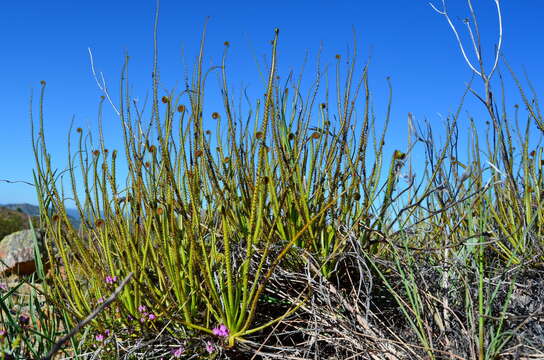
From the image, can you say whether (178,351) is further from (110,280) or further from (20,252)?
(20,252)

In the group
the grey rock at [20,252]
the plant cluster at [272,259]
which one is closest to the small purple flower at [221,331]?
the plant cluster at [272,259]

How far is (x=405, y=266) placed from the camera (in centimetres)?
152

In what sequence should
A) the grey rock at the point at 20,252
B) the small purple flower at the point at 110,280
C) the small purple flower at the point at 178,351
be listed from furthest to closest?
the grey rock at the point at 20,252
the small purple flower at the point at 110,280
the small purple flower at the point at 178,351

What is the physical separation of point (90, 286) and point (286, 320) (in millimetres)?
816

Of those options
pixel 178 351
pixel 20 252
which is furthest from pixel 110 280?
pixel 20 252

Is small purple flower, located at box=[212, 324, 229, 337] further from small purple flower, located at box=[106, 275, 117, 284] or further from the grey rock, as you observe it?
the grey rock

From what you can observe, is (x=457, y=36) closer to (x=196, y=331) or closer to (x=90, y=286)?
(x=196, y=331)

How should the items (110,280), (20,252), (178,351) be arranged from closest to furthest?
(178,351) < (110,280) < (20,252)

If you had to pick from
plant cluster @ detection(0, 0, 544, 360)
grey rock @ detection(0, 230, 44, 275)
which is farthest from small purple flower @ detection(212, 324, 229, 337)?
grey rock @ detection(0, 230, 44, 275)

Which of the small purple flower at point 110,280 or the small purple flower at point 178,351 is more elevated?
the small purple flower at point 110,280

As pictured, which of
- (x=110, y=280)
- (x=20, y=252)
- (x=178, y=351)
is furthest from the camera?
(x=20, y=252)

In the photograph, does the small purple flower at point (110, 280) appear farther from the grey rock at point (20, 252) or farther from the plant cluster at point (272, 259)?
the grey rock at point (20, 252)

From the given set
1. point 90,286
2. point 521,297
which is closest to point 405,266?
point 521,297

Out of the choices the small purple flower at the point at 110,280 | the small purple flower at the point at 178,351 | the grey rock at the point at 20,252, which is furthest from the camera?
the grey rock at the point at 20,252
